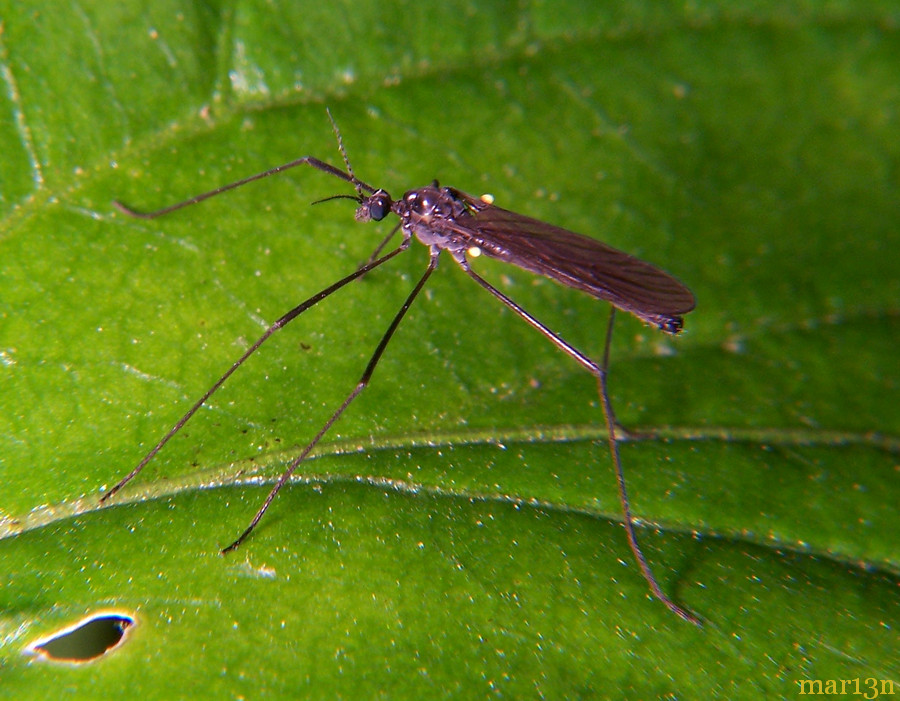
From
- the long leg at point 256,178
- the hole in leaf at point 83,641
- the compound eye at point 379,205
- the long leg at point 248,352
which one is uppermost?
the long leg at point 256,178

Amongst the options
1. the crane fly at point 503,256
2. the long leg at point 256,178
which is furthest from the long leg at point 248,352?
the long leg at point 256,178

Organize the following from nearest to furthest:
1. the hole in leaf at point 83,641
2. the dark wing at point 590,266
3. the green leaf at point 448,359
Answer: the hole in leaf at point 83,641 → the green leaf at point 448,359 → the dark wing at point 590,266

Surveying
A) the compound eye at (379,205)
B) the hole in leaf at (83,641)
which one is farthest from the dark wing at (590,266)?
the hole in leaf at (83,641)

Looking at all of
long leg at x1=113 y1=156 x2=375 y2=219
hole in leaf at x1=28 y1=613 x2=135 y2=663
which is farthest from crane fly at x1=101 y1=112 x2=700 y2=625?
hole in leaf at x1=28 y1=613 x2=135 y2=663

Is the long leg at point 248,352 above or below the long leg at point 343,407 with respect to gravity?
above

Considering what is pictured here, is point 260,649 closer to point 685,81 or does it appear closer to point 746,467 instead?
point 746,467

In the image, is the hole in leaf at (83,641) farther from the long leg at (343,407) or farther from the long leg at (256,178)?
the long leg at (256,178)

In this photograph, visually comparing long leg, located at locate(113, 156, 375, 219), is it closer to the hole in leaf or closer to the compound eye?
the compound eye

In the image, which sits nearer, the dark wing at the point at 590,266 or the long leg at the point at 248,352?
the long leg at the point at 248,352

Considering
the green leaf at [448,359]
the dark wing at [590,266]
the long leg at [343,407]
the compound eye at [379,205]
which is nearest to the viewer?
the green leaf at [448,359]
